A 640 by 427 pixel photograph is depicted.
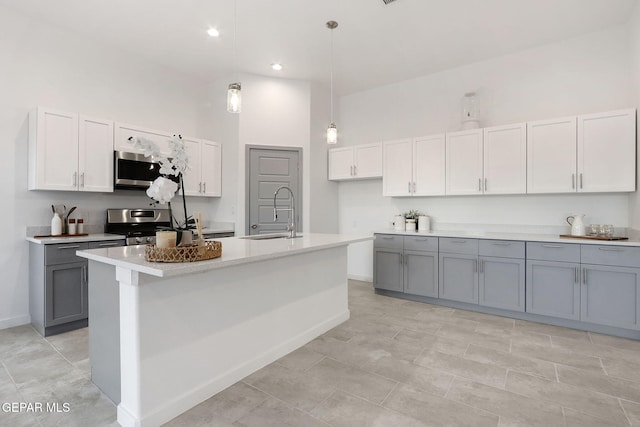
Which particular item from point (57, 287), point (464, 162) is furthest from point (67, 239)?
point (464, 162)

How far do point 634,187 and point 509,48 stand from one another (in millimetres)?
2124

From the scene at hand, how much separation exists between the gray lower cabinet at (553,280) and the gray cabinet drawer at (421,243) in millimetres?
1015

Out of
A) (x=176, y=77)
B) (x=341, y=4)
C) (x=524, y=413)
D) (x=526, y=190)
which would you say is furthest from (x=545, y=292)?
(x=176, y=77)

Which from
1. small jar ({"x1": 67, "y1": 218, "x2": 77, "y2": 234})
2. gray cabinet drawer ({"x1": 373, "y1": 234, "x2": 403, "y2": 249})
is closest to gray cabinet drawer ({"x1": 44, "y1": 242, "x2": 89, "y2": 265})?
small jar ({"x1": 67, "y1": 218, "x2": 77, "y2": 234})

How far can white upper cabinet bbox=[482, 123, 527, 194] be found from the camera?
3.72 meters

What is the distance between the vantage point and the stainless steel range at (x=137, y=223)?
12.1 ft

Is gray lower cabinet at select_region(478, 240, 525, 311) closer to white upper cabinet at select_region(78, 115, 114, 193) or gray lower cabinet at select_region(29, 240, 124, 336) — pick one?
gray lower cabinet at select_region(29, 240, 124, 336)

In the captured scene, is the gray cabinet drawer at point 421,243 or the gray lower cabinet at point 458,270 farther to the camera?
the gray cabinet drawer at point 421,243

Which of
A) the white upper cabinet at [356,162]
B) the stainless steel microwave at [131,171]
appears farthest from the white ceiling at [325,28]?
the stainless steel microwave at [131,171]

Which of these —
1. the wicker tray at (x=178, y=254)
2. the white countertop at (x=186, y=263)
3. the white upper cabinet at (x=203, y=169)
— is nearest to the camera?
the white countertop at (x=186, y=263)

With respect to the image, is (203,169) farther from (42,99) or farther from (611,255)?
(611,255)

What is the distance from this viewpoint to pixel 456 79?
4.52m

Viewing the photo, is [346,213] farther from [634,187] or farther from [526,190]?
[634,187]

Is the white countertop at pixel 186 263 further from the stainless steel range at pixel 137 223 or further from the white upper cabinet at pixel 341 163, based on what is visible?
the white upper cabinet at pixel 341 163
